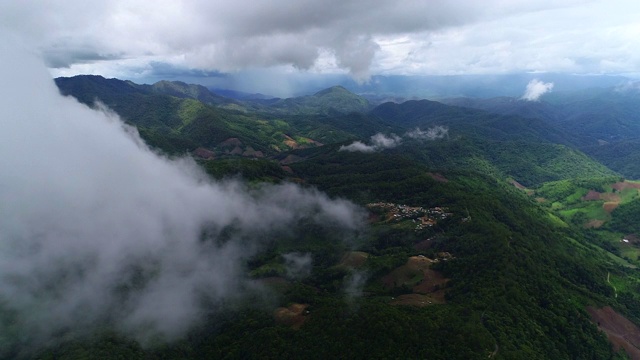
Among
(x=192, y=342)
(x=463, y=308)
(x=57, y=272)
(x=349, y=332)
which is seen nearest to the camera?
(x=349, y=332)

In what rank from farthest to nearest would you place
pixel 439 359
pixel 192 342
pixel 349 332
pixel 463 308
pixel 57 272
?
1. pixel 57 272
2. pixel 192 342
3. pixel 463 308
4. pixel 349 332
5. pixel 439 359

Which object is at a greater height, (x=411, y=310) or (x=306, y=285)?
(x=411, y=310)

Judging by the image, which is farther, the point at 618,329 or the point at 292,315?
the point at 292,315

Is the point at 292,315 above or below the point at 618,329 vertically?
above

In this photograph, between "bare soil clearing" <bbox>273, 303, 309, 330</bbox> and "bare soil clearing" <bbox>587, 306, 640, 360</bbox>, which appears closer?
"bare soil clearing" <bbox>587, 306, 640, 360</bbox>

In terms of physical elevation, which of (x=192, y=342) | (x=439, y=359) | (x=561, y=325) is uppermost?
(x=439, y=359)

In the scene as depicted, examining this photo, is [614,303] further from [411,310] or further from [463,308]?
[411,310]

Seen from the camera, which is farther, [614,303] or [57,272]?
[57,272]

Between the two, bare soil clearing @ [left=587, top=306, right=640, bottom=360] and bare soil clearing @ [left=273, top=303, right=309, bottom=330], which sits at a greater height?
bare soil clearing @ [left=273, top=303, right=309, bottom=330]

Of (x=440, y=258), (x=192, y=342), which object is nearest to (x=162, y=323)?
(x=192, y=342)

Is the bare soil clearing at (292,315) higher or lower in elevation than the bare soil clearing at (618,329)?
higher

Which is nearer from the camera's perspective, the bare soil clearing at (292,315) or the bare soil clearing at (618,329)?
the bare soil clearing at (618,329)
